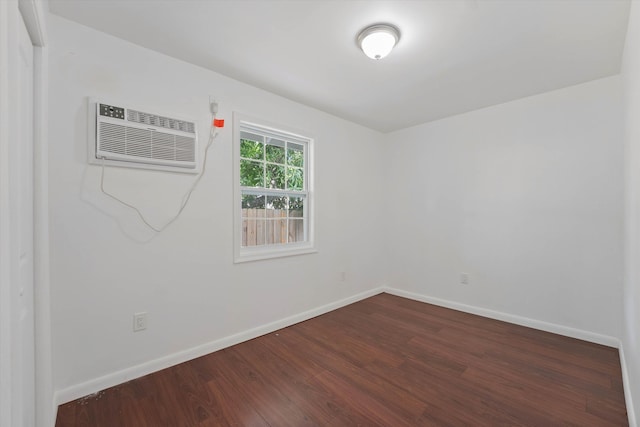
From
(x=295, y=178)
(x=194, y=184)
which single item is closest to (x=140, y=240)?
(x=194, y=184)

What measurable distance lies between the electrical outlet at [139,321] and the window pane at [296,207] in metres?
1.65

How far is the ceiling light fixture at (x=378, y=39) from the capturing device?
5.66ft

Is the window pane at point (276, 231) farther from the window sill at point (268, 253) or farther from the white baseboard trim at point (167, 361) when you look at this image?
the white baseboard trim at point (167, 361)

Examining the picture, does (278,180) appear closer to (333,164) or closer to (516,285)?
(333,164)

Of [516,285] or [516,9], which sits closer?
[516,9]

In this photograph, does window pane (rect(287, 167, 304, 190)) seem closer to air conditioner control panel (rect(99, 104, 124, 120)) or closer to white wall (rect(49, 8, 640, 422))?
white wall (rect(49, 8, 640, 422))

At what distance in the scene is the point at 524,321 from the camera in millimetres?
2762

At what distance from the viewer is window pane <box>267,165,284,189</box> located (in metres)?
2.81

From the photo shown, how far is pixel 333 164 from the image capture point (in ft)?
10.8

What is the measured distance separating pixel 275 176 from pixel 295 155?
1.28 ft

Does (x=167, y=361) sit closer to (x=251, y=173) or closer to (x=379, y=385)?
(x=379, y=385)

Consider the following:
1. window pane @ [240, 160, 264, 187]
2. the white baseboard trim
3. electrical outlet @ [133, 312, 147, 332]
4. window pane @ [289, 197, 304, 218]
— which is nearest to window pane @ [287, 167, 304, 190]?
window pane @ [289, 197, 304, 218]

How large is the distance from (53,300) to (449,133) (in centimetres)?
405

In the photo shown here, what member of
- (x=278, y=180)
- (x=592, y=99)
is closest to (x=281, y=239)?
(x=278, y=180)
